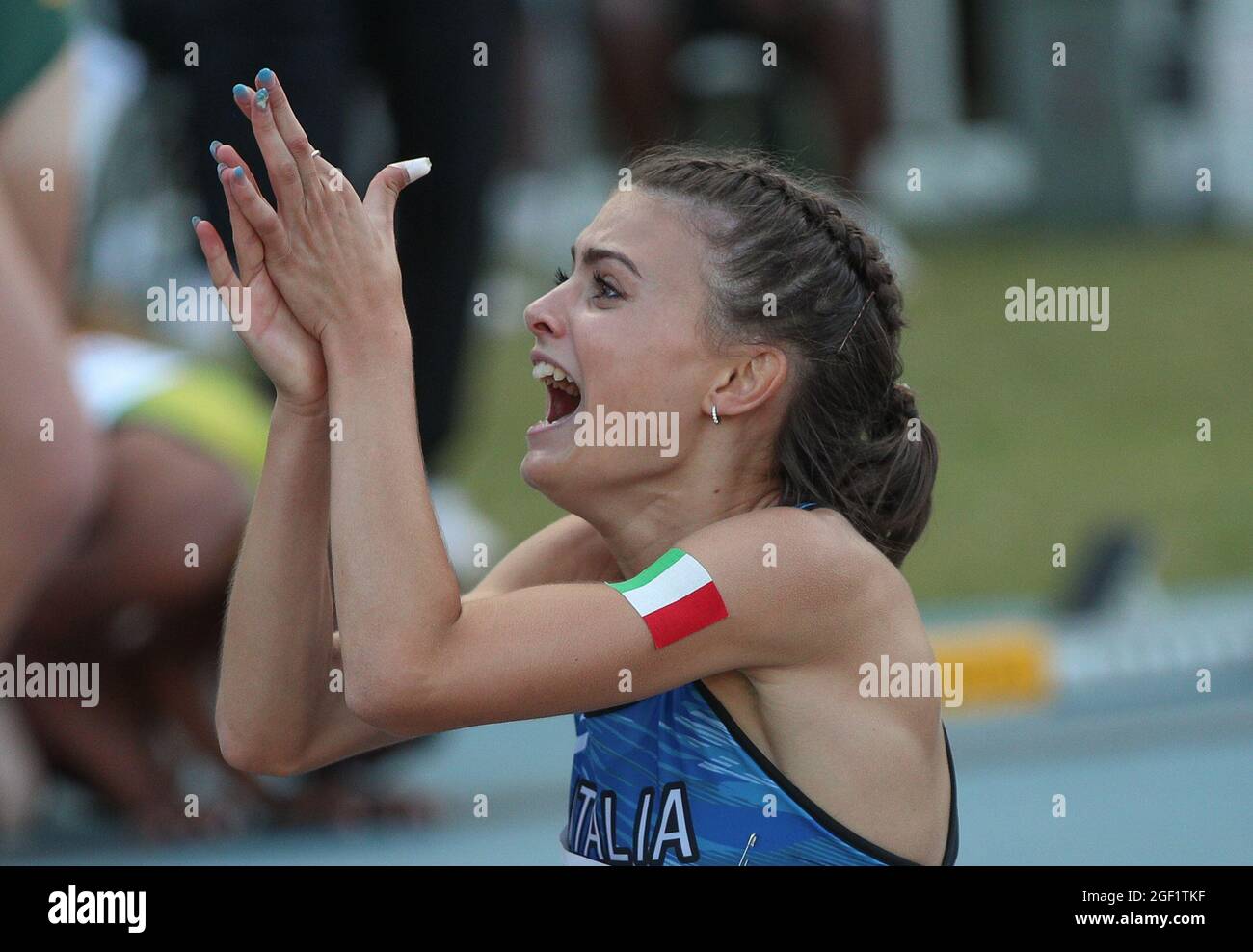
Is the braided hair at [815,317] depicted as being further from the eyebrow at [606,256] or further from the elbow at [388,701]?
the elbow at [388,701]

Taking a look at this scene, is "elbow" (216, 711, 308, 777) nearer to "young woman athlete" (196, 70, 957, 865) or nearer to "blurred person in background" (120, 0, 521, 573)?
"young woman athlete" (196, 70, 957, 865)

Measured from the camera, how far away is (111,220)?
25.9 ft

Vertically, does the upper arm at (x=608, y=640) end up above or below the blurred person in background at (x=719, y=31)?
below

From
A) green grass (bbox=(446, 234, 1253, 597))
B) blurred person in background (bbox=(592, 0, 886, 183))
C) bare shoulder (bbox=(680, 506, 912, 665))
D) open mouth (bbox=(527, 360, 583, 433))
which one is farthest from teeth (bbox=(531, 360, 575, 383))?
blurred person in background (bbox=(592, 0, 886, 183))

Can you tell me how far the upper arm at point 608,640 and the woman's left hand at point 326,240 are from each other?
0.30 meters

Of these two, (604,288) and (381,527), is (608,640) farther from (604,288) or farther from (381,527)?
(604,288)

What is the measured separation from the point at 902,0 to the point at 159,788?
8691 millimetres

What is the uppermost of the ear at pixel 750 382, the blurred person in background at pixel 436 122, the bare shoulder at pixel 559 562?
the blurred person in background at pixel 436 122

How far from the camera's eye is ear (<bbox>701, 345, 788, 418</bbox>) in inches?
71.8

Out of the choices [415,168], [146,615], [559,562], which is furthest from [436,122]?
[415,168]

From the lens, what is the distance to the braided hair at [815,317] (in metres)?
1.83

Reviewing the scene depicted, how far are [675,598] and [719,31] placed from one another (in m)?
9.27

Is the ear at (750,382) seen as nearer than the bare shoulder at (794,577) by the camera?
No

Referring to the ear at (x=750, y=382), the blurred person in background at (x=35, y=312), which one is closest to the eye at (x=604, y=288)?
the ear at (x=750, y=382)
